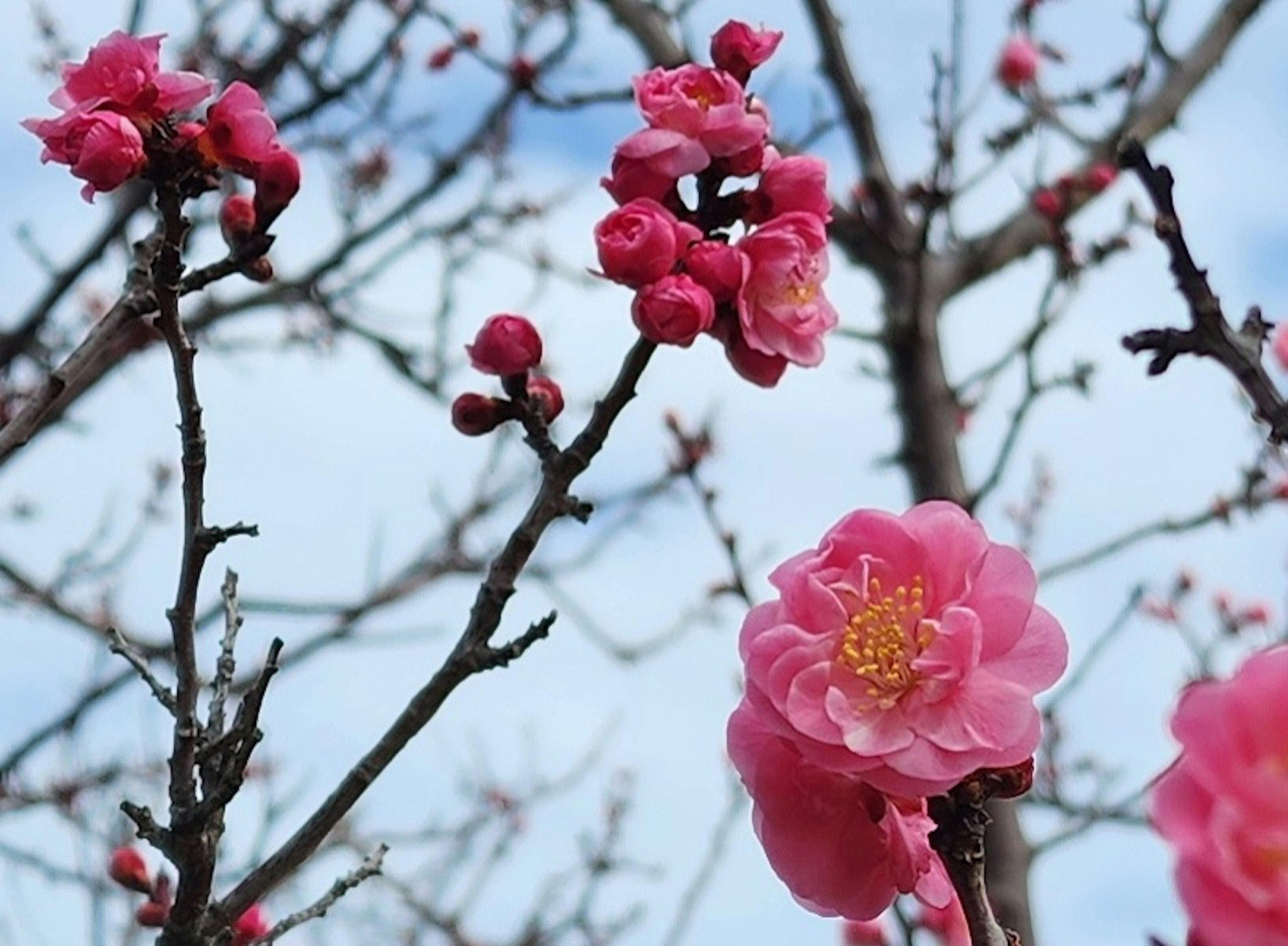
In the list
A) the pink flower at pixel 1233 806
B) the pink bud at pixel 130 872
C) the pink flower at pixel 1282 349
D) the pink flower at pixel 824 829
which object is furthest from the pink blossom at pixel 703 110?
the pink flower at pixel 1282 349

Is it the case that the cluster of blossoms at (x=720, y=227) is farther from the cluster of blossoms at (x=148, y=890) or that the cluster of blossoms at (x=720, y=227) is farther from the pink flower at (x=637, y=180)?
the cluster of blossoms at (x=148, y=890)

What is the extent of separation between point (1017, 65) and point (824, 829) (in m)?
3.80

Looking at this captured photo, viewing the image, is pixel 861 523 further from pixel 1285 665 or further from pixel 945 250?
pixel 945 250

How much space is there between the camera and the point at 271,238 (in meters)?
1.46

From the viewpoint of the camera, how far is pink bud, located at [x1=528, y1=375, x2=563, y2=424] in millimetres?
1506

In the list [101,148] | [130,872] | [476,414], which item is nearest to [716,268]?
[476,414]

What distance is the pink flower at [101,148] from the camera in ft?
4.24

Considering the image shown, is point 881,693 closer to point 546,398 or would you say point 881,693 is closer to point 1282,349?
point 546,398

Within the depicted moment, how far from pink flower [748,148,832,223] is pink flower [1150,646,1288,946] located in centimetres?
91

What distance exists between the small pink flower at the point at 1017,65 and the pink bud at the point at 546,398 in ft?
10.4

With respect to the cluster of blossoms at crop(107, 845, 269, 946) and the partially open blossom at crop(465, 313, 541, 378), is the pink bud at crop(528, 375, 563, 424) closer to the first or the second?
the partially open blossom at crop(465, 313, 541, 378)

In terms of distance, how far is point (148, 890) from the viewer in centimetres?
185

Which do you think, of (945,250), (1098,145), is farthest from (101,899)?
(1098,145)

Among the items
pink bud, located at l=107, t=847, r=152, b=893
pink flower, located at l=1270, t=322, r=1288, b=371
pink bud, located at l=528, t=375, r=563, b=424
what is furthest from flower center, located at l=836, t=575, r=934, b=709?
pink flower, located at l=1270, t=322, r=1288, b=371
